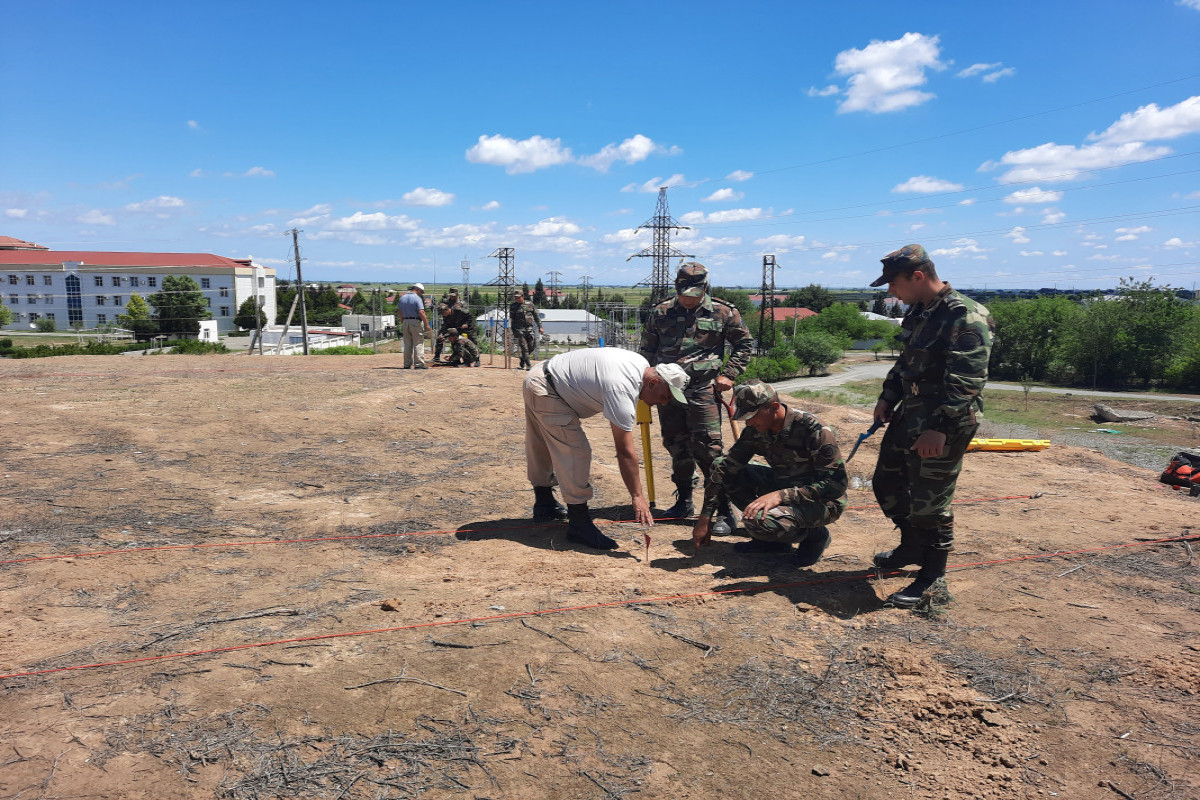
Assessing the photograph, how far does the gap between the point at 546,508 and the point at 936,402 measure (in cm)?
→ 307

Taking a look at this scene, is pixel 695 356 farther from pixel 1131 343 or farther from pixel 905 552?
pixel 1131 343

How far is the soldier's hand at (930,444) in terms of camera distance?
12.8 ft

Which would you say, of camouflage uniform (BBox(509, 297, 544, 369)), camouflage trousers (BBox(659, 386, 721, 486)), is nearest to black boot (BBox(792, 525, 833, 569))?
camouflage trousers (BBox(659, 386, 721, 486))

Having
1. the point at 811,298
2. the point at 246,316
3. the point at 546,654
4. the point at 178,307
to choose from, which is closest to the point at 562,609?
the point at 546,654

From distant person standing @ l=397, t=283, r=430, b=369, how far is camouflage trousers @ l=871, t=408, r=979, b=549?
11338 millimetres

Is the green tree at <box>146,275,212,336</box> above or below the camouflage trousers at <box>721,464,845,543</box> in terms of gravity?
above

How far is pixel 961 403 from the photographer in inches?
151

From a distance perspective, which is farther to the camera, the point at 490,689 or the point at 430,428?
the point at 430,428

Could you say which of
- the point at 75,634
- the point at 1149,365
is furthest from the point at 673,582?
the point at 1149,365

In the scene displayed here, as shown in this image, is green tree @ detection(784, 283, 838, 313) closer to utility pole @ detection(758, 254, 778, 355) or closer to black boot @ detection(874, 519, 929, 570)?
utility pole @ detection(758, 254, 778, 355)

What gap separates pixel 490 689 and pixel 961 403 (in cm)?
290

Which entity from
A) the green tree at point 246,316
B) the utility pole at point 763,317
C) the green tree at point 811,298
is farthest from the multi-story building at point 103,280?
the green tree at point 811,298

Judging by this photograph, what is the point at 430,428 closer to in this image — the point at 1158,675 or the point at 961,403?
the point at 961,403

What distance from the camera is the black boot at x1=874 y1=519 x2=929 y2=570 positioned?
14.7 feet
